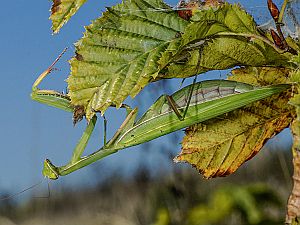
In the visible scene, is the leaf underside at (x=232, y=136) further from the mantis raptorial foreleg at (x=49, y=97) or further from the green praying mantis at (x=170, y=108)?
the mantis raptorial foreleg at (x=49, y=97)

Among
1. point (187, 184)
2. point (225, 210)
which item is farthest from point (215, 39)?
point (187, 184)

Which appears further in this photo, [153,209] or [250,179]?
[250,179]

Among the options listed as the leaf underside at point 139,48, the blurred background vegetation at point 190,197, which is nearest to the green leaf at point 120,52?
the leaf underside at point 139,48

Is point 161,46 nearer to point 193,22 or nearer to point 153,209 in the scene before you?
point 193,22

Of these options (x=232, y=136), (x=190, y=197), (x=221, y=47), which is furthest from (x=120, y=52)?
(x=190, y=197)

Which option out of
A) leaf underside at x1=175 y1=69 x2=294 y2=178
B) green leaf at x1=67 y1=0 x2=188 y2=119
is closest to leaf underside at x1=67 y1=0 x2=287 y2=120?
green leaf at x1=67 y1=0 x2=188 y2=119
